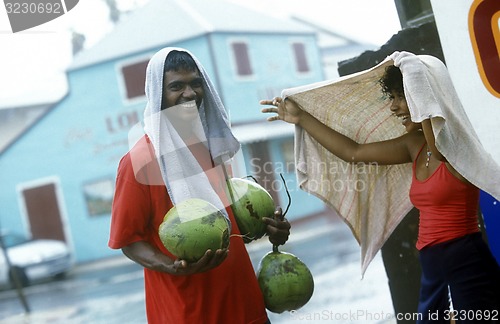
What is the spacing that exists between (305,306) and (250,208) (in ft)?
16.6

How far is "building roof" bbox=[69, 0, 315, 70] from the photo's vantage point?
15.2 metres

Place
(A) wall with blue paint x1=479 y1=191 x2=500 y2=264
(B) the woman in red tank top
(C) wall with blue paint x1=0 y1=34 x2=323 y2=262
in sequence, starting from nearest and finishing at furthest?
(B) the woman in red tank top
(A) wall with blue paint x1=479 y1=191 x2=500 y2=264
(C) wall with blue paint x1=0 y1=34 x2=323 y2=262

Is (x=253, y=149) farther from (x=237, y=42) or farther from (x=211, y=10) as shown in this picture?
(x=211, y=10)

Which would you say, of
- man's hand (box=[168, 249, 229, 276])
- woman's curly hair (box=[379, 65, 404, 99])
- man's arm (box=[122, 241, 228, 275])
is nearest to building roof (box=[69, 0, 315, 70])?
woman's curly hair (box=[379, 65, 404, 99])

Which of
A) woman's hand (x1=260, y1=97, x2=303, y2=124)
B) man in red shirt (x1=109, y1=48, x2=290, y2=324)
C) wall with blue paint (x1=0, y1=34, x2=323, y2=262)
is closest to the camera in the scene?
man in red shirt (x1=109, y1=48, x2=290, y2=324)

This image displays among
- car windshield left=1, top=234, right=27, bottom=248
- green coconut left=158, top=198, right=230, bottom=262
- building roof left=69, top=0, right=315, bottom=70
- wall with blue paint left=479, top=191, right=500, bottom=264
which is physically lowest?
car windshield left=1, top=234, right=27, bottom=248

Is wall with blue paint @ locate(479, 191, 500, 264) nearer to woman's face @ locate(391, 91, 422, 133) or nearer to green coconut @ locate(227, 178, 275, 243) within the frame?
woman's face @ locate(391, 91, 422, 133)

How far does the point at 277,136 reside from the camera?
1619 centimetres

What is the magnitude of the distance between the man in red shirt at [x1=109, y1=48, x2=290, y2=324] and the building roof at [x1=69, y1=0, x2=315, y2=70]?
1273 cm

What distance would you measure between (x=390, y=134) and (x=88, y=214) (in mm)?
14504

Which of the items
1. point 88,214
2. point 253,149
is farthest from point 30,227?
point 253,149

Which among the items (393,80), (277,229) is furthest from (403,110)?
(277,229)

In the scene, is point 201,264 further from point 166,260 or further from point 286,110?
point 286,110

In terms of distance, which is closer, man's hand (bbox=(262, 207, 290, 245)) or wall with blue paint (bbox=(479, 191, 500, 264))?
man's hand (bbox=(262, 207, 290, 245))
